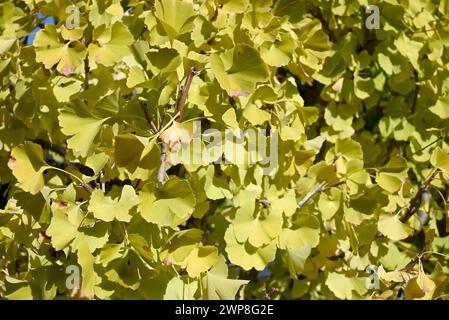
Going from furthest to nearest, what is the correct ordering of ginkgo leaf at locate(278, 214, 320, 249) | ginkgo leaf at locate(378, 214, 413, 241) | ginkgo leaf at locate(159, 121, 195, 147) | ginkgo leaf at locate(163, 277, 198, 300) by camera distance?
ginkgo leaf at locate(378, 214, 413, 241) < ginkgo leaf at locate(278, 214, 320, 249) < ginkgo leaf at locate(163, 277, 198, 300) < ginkgo leaf at locate(159, 121, 195, 147)

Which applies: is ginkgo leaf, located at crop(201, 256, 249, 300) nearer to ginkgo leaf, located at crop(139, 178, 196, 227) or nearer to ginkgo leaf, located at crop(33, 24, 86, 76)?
ginkgo leaf, located at crop(139, 178, 196, 227)

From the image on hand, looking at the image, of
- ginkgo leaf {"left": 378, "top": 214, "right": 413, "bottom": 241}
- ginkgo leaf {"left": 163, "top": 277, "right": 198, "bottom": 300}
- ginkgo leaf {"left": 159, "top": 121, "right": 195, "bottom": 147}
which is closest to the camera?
ginkgo leaf {"left": 159, "top": 121, "right": 195, "bottom": 147}

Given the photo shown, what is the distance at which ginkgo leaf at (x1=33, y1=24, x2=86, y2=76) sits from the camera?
3.95 feet

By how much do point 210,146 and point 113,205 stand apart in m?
0.21

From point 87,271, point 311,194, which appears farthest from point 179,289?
point 311,194

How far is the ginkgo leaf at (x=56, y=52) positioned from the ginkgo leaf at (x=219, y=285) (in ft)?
1.57

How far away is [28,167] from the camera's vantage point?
1114 mm

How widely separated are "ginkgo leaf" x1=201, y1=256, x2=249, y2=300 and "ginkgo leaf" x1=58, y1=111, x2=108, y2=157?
12.9 inches

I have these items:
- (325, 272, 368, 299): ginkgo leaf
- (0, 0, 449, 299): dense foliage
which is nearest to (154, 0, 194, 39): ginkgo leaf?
(0, 0, 449, 299): dense foliage

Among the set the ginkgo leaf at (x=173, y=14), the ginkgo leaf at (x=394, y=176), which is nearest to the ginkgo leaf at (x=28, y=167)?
the ginkgo leaf at (x=173, y=14)

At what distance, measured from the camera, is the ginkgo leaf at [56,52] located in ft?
3.95

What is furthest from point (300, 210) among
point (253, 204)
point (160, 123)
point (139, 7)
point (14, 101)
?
point (14, 101)

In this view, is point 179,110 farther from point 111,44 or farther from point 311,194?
point 311,194
